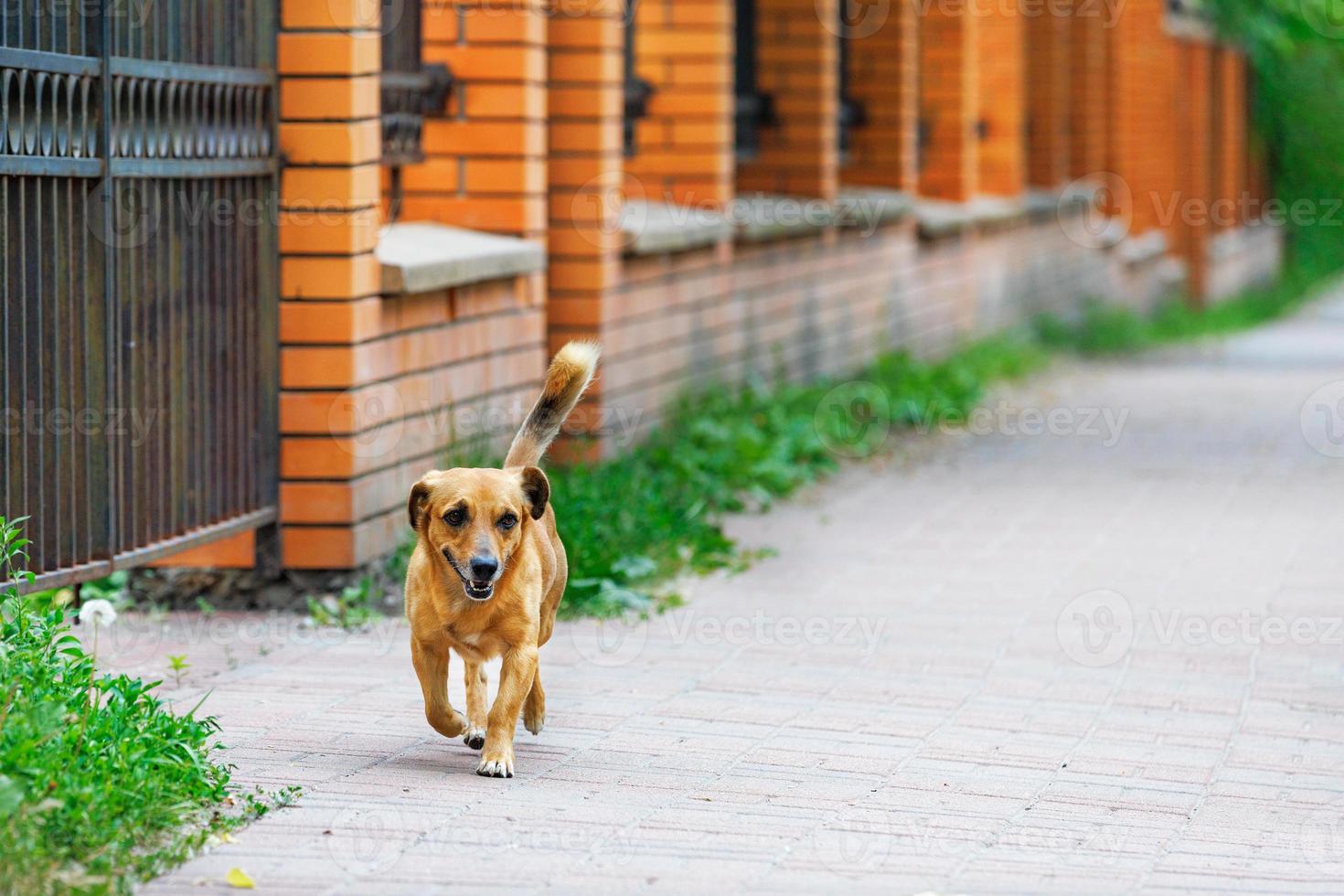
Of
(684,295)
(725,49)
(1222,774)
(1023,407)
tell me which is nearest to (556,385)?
(1222,774)

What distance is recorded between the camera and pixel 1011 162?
60.1ft

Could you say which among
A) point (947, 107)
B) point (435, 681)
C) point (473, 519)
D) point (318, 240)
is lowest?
point (435, 681)

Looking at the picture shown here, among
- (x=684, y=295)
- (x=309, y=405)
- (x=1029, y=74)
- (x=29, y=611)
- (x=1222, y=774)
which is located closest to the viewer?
(x=29, y=611)

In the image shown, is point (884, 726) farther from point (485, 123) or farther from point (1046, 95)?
point (1046, 95)

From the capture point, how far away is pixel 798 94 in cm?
1341

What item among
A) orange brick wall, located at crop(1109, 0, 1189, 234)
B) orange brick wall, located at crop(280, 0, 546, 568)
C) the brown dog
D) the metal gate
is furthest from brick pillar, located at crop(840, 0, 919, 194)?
the brown dog

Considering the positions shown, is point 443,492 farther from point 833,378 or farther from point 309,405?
point 833,378

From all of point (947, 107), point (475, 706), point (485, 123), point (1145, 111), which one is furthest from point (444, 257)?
point (1145, 111)

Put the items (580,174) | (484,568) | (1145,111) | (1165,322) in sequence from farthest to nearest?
(1145,111)
(1165,322)
(580,174)
(484,568)

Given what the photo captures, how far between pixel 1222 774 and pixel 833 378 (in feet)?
27.2

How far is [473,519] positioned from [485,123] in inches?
167

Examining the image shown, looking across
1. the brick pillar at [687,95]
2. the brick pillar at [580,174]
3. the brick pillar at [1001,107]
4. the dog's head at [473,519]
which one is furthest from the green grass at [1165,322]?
the dog's head at [473,519]

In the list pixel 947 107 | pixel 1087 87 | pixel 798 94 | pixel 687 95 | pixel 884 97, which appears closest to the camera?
pixel 687 95

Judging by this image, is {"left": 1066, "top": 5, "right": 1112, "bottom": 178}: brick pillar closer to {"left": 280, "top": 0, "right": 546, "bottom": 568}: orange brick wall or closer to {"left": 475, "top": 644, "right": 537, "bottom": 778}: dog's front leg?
{"left": 280, "top": 0, "right": 546, "bottom": 568}: orange brick wall
